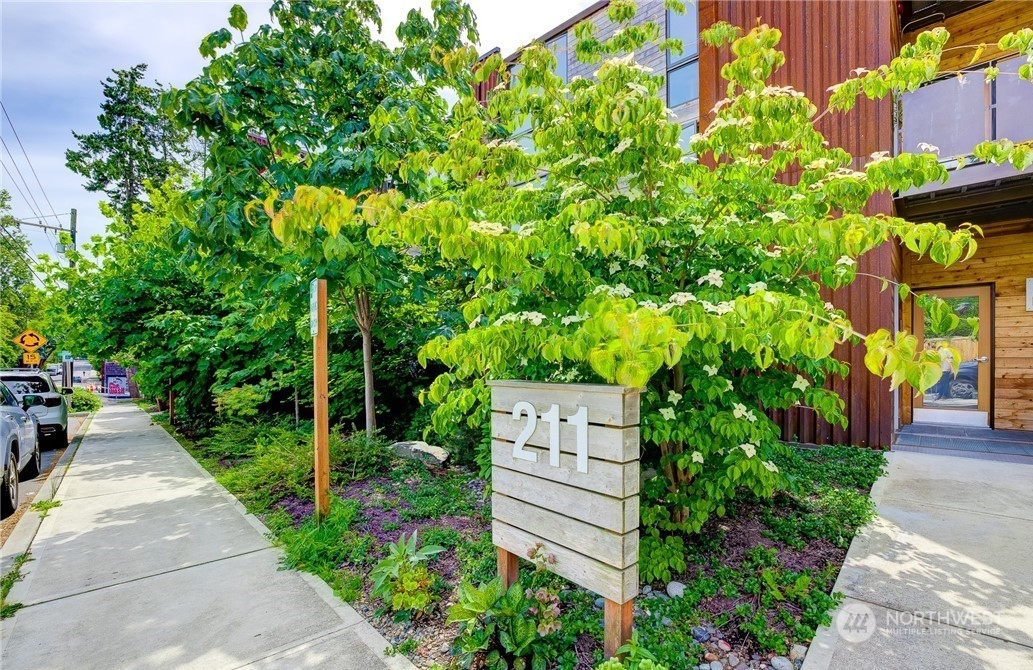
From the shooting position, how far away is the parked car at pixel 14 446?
4.26 meters

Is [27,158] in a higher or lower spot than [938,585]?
higher

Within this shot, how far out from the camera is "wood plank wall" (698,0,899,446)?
5254 mm

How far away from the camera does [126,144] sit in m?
18.4

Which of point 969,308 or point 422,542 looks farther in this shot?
point 969,308

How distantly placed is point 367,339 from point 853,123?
237 inches

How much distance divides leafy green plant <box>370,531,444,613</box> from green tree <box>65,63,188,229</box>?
66.1 ft

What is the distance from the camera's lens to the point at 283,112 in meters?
4.40

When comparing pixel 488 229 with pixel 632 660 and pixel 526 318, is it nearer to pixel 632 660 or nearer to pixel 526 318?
pixel 526 318

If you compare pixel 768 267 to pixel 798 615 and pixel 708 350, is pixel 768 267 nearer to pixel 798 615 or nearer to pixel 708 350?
pixel 708 350

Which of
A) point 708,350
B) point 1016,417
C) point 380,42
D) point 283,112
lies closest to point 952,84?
point 1016,417

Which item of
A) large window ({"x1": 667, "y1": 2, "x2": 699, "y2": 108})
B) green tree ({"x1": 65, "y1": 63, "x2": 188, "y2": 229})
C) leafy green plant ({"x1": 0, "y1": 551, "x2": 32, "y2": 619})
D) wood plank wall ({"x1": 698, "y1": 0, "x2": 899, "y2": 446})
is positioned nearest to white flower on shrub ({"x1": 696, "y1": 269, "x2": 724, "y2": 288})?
wood plank wall ({"x1": 698, "y1": 0, "x2": 899, "y2": 446})

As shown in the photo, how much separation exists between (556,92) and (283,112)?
2.87 meters

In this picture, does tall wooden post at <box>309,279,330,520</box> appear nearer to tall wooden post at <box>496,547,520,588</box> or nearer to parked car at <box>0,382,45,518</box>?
tall wooden post at <box>496,547,520,588</box>

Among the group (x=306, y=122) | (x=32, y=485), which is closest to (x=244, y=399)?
(x=32, y=485)
